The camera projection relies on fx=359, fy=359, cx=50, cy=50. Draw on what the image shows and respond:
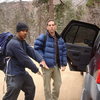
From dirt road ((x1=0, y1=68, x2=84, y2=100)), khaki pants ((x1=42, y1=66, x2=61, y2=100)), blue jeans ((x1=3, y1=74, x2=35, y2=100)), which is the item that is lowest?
dirt road ((x1=0, y1=68, x2=84, y2=100))

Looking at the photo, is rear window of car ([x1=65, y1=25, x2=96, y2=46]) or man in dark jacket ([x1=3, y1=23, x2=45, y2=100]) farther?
rear window of car ([x1=65, y1=25, x2=96, y2=46])

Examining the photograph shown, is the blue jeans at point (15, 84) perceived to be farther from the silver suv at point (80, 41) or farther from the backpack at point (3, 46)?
the silver suv at point (80, 41)

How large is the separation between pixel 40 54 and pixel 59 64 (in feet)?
1.38

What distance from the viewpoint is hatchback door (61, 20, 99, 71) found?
25.6ft

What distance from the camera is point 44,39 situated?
637cm

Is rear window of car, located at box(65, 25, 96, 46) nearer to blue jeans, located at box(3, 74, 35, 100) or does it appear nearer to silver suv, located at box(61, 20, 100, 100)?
silver suv, located at box(61, 20, 100, 100)

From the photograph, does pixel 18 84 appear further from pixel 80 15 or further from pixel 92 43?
pixel 80 15

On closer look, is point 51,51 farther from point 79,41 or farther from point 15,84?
point 79,41

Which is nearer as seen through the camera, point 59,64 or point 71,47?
point 59,64

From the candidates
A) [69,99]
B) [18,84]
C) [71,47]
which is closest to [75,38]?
[71,47]

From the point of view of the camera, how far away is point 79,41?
8.22 meters

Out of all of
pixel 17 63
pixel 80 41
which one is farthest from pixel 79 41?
pixel 17 63

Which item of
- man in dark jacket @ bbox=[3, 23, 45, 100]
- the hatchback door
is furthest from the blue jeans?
the hatchback door

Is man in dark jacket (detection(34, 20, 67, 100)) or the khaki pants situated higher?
man in dark jacket (detection(34, 20, 67, 100))
